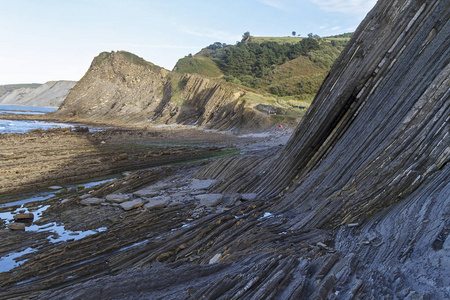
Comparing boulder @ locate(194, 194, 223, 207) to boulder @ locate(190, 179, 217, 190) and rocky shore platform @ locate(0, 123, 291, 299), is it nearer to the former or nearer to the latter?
rocky shore platform @ locate(0, 123, 291, 299)

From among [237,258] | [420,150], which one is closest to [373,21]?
[420,150]

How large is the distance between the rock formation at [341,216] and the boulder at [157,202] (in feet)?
3.03

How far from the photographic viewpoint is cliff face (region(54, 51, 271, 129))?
182ft

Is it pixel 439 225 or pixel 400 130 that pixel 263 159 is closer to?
pixel 400 130

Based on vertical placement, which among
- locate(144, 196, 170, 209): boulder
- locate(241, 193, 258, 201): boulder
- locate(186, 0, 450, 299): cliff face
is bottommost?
locate(144, 196, 170, 209): boulder

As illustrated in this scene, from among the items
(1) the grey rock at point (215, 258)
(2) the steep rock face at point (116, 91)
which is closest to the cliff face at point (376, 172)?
(1) the grey rock at point (215, 258)

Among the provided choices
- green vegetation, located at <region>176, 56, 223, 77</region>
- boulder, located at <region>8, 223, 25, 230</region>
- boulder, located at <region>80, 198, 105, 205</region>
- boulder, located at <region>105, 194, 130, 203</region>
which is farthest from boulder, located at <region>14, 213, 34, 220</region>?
green vegetation, located at <region>176, 56, 223, 77</region>

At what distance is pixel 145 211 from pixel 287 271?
7997mm

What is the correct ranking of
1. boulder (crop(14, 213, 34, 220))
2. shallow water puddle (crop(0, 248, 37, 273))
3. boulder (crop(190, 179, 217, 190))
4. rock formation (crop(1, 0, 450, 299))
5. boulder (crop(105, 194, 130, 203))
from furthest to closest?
boulder (crop(190, 179, 217, 190))
boulder (crop(105, 194, 130, 203))
boulder (crop(14, 213, 34, 220))
shallow water puddle (crop(0, 248, 37, 273))
rock formation (crop(1, 0, 450, 299))

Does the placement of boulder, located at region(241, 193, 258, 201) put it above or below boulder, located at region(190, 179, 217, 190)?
above

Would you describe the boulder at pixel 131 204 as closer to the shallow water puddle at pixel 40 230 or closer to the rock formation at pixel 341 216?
the rock formation at pixel 341 216

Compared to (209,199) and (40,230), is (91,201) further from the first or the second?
(209,199)

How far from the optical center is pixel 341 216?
31.3ft

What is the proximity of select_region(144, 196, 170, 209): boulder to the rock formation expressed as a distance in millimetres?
925
